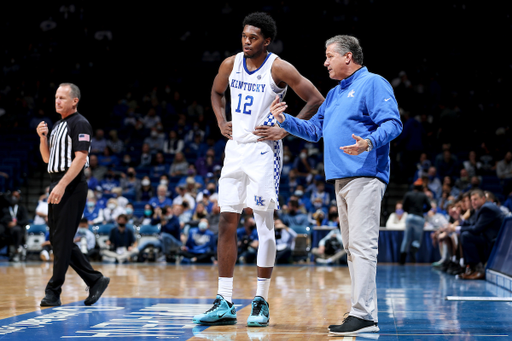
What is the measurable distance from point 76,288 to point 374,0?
1595cm

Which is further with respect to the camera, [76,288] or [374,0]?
[374,0]

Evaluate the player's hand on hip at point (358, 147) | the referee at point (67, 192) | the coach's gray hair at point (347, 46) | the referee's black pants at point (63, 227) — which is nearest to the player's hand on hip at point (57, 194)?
the referee at point (67, 192)

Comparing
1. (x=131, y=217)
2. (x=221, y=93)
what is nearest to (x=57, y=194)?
(x=221, y=93)

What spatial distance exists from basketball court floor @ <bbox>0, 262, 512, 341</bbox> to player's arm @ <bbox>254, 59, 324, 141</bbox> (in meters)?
1.24

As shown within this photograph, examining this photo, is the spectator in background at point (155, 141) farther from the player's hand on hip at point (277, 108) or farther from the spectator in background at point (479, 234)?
the player's hand on hip at point (277, 108)

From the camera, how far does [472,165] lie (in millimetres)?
14781

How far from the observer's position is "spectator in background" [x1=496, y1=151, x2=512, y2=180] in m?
14.5

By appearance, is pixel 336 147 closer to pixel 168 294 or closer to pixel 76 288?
pixel 168 294

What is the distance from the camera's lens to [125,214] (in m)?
12.9

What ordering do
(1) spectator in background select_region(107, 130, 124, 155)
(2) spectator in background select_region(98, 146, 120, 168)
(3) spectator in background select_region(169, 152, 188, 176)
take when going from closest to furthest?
(3) spectator in background select_region(169, 152, 188, 176) → (2) spectator in background select_region(98, 146, 120, 168) → (1) spectator in background select_region(107, 130, 124, 155)

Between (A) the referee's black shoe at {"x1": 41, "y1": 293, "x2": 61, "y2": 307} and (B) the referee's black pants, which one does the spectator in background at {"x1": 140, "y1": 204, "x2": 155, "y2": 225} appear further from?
(A) the referee's black shoe at {"x1": 41, "y1": 293, "x2": 61, "y2": 307}

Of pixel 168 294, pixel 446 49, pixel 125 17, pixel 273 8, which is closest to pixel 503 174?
pixel 446 49

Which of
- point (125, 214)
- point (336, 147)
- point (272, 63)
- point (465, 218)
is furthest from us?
point (125, 214)

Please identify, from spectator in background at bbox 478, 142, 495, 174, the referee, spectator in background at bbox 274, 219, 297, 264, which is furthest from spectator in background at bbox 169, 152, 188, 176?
the referee
